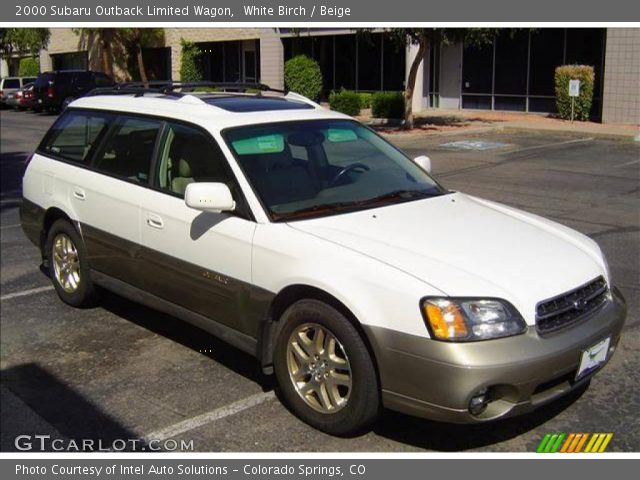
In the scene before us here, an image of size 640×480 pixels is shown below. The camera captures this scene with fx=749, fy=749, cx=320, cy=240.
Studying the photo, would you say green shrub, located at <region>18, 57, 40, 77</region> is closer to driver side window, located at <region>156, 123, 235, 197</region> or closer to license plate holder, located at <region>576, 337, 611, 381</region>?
driver side window, located at <region>156, 123, 235, 197</region>

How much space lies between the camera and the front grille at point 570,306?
11.7 ft

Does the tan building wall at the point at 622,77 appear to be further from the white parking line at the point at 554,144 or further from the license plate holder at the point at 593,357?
the license plate holder at the point at 593,357

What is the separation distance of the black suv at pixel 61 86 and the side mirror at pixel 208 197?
30137 mm

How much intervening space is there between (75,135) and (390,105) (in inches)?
725

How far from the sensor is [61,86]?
32812mm

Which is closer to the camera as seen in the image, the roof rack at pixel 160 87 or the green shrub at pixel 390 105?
the roof rack at pixel 160 87

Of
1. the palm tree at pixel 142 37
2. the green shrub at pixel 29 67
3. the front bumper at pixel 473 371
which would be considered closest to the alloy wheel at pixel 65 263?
the front bumper at pixel 473 371

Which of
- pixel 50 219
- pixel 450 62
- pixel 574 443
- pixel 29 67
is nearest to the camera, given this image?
pixel 574 443

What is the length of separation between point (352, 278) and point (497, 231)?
3.35 ft

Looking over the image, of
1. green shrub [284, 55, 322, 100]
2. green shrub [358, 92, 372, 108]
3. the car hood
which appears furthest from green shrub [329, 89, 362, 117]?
the car hood

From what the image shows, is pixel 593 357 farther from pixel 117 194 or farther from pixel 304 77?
pixel 304 77

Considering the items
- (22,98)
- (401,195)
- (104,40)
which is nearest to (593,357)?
(401,195)

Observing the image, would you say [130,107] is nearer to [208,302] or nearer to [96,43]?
[208,302]

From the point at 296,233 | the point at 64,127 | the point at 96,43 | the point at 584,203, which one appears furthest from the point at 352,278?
the point at 96,43
